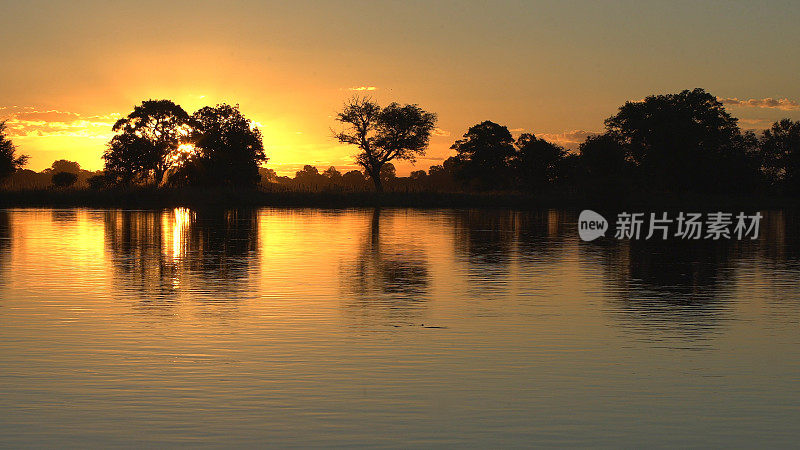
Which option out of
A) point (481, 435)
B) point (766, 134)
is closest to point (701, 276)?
point (481, 435)

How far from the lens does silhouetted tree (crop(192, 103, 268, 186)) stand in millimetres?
114812

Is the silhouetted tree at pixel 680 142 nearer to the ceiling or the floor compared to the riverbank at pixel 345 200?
nearer to the ceiling

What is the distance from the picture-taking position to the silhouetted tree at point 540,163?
456ft

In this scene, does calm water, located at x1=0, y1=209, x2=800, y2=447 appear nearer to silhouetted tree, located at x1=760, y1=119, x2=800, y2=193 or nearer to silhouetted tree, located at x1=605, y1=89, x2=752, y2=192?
silhouetted tree, located at x1=605, y1=89, x2=752, y2=192

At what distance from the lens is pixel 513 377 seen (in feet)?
34.3

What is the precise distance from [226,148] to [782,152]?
79.4 metres

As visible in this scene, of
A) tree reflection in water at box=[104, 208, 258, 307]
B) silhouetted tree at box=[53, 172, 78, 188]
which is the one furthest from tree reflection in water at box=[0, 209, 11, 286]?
silhouetted tree at box=[53, 172, 78, 188]

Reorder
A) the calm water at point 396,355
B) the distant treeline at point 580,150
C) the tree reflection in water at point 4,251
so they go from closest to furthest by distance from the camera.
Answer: the calm water at point 396,355
the tree reflection in water at point 4,251
the distant treeline at point 580,150

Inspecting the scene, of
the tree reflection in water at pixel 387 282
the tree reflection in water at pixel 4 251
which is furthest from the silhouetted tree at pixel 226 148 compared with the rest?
the tree reflection in water at pixel 387 282

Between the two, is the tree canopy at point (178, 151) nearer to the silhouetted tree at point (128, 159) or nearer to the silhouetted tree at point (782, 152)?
the silhouetted tree at point (128, 159)

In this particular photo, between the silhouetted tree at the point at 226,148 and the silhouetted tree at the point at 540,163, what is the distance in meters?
42.3

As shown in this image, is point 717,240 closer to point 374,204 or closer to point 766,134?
point 374,204

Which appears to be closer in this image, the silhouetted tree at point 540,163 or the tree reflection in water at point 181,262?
the tree reflection in water at point 181,262

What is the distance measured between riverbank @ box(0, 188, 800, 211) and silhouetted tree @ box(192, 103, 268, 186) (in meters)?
22.3
